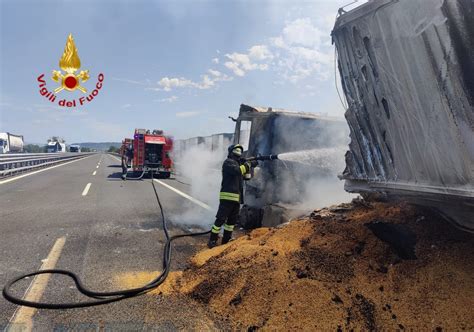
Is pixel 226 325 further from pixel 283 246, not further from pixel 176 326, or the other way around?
pixel 283 246

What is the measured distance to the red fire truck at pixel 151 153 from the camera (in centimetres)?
1969

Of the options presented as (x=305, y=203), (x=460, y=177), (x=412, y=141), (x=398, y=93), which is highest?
(x=398, y=93)

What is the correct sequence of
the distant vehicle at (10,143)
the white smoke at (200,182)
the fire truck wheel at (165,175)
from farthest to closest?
the distant vehicle at (10,143), the fire truck wheel at (165,175), the white smoke at (200,182)

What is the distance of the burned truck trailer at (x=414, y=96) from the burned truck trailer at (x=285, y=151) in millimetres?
2033

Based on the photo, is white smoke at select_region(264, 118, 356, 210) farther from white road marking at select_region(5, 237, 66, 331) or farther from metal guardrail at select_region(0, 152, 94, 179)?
metal guardrail at select_region(0, 152, 94, 179)

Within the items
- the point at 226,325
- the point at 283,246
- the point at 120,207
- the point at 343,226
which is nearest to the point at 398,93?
the point at 343,226

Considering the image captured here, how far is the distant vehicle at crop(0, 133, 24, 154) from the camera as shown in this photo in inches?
1513

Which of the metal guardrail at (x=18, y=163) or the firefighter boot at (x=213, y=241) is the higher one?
the metal guardrail at (x=18, y=163)

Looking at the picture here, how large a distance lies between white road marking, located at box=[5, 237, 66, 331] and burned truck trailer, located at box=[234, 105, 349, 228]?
3.40m

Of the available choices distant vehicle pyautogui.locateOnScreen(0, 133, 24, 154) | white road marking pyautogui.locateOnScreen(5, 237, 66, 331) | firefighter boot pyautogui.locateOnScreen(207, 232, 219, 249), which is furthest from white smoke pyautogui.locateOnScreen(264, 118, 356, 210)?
distant vehicle pyautogui.locateOnScreen(0, 133, 24, 154)

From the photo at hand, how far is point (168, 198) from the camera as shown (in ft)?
39.2

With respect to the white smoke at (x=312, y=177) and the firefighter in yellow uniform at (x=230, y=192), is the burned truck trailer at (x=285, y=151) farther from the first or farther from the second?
the firefighter in yellow uniform at (x=230, y=192)

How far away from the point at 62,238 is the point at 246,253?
3.71 m

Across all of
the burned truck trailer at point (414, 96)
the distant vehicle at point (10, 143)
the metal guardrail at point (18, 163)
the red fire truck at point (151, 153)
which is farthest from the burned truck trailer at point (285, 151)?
the distant vehicle at point (10, 143)
